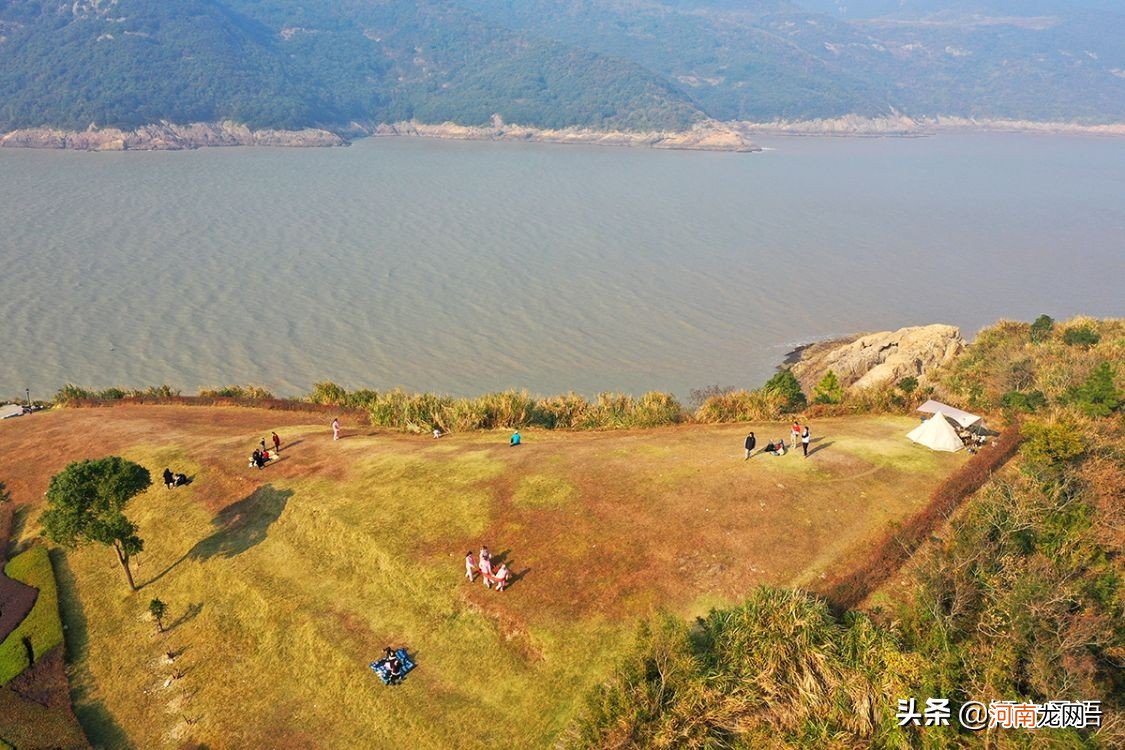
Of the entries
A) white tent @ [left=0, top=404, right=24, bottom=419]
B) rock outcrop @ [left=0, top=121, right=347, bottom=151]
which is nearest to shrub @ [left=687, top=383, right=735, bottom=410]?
white tent @ [left=0, top=404, right=24, bottom=419]

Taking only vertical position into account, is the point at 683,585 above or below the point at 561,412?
below

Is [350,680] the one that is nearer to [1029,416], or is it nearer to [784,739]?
[784,739]

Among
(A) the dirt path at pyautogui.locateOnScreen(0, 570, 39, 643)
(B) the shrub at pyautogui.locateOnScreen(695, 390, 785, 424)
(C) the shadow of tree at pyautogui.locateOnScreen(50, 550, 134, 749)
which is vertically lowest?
(C) the shadow of tree at pyautogui.locateOnScreen(50, 550, 134, 749)

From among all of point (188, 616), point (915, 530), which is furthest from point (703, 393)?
point (188, 616)

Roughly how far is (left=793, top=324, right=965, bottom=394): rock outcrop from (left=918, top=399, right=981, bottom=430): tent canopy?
13855mm

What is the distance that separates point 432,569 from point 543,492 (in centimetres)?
539

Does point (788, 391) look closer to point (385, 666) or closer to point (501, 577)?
point (501, 577)

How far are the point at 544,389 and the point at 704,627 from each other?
115 feet

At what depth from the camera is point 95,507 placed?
24.5 metres

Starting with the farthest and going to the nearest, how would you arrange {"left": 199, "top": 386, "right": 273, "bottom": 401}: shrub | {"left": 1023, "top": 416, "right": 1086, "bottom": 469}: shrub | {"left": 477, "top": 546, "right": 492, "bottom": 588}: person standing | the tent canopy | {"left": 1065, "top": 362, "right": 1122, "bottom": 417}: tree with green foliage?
{"left": 199, "top": 386, "right": 273, "bottom": 401}: shrub < {"left": 1065, "top": 362, "right": 1122, "bottom": 417}: tree with green foliage < the tent canopy < {"left": 1023, "top": 416, "right": 1086, "bottom": 469}: shrub < {"left": 477, "top": 546, "right": 492, "bottom": 588}: person standing

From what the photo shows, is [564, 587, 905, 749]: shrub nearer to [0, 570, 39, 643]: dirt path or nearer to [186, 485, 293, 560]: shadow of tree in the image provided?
[186, 485, 293, 560]: shadow of tree

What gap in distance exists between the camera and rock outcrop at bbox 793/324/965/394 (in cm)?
4900

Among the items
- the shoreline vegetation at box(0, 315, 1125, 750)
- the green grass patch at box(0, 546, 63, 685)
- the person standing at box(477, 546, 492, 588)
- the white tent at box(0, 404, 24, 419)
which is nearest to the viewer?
the shoreline vegetation at box(0, 315, 1125, 750)

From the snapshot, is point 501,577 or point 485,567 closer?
point 501,577
